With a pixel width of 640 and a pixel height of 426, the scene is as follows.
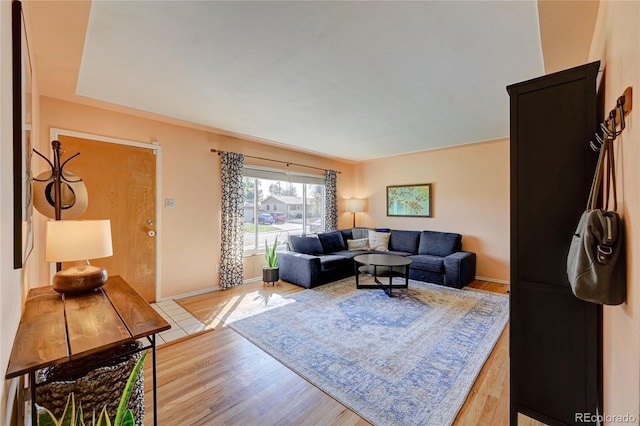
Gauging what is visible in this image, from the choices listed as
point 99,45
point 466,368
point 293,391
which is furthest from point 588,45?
point 99,45

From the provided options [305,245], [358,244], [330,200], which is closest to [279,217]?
[305,245]

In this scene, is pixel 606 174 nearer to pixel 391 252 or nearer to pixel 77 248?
pixel 77 248

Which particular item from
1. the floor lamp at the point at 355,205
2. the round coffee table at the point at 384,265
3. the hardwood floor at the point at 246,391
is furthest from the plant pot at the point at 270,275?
the floor lamp at the point at 355,205

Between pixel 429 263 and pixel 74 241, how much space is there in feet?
14.5

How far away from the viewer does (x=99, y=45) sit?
1918 mm

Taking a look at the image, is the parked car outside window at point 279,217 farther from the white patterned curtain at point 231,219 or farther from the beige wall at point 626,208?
the beige wall at point 626,208

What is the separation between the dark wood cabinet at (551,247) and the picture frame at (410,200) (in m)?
4.01

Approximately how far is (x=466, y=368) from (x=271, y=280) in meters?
3.00

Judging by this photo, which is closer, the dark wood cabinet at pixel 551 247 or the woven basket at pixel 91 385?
the woven basket at pixel 91 385

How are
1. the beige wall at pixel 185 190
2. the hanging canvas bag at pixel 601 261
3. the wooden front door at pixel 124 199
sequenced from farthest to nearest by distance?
the beige wall at pixel 185 190 → the wooden front door at pixel 124 199 → the hanging canvas bag at pixel 601 261

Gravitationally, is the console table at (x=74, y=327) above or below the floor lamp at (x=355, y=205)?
below

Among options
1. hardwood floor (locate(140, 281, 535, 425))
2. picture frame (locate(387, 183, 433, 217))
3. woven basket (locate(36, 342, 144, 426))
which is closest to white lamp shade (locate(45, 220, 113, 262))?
woven basket (locate(36, 342, 144, 426))

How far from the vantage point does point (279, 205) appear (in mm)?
5203

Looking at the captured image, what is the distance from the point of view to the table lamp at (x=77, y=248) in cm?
141
